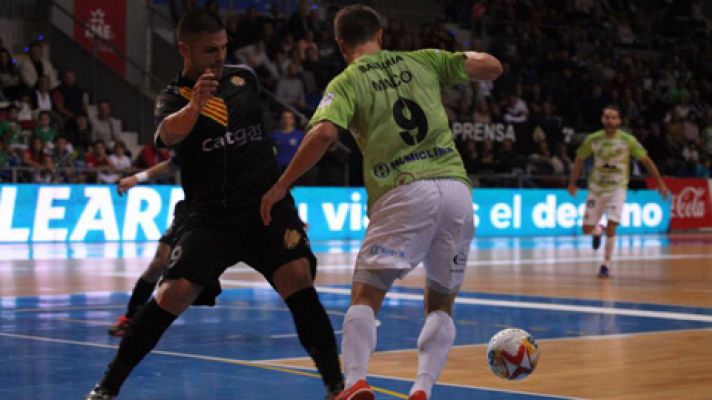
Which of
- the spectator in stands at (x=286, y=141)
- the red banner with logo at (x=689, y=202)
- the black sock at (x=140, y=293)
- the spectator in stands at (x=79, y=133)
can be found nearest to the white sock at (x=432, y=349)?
the black sock at (x=140, y=293)

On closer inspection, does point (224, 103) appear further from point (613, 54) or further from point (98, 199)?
point (613, 54)

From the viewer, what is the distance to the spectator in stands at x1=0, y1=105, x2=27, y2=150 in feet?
72.1

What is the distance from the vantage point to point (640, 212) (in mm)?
30500

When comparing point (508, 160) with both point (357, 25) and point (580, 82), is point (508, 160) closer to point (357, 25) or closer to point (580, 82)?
point (580, 82)

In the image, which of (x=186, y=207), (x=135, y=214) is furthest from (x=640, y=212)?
(x=186, y=207)

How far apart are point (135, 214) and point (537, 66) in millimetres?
15185

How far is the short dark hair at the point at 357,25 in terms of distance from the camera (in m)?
6.08

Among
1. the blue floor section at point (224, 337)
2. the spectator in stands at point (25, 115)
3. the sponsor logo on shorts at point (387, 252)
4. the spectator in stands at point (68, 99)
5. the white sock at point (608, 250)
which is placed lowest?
the blue floor section at point (224, 337)

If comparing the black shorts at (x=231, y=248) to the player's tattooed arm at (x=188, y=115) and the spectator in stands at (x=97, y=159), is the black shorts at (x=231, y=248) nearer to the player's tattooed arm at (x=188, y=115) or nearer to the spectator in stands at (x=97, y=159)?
the player's tattooed arm at (x=188, y=115)

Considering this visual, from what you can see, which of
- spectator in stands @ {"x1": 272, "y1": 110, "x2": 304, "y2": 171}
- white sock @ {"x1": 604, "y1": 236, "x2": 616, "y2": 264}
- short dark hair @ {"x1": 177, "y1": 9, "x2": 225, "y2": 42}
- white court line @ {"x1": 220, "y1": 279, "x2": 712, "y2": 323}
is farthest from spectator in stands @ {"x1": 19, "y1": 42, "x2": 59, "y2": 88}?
short dark hair @ {"x1": 177, "y1": 9, "x2": 225, "y2": 42}

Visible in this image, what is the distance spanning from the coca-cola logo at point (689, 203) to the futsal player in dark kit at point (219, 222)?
26.7m

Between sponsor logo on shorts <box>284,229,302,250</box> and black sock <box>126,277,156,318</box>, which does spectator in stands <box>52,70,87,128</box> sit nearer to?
black sock <box>126,277,156,318</box>

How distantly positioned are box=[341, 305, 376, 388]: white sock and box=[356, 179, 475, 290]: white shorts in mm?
249

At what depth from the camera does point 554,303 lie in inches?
493
